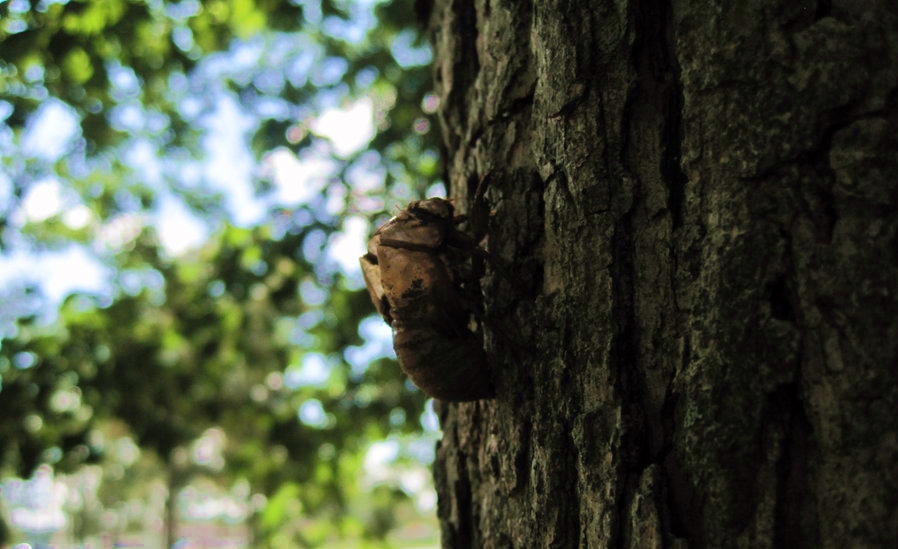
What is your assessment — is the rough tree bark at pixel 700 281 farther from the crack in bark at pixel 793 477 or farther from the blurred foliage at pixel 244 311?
the blurred foliage at pixel 244 311

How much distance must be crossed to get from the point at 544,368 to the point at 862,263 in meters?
0.58

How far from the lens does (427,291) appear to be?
1.91 meters

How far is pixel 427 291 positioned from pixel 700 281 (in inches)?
32.6

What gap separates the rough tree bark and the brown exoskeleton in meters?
0.17

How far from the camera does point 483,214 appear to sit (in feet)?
5.72

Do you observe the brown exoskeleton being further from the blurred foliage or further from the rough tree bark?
the blurred foliage

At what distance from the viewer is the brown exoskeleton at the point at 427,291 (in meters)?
1.74

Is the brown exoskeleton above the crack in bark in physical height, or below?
above

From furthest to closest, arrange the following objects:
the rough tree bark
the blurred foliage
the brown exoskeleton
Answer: the blurred foliage, the brown exoskeleton, the rough tree bark

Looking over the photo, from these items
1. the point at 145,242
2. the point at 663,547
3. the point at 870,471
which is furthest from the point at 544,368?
the point at 145,242

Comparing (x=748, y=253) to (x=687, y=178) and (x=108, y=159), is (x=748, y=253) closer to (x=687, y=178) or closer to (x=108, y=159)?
(x=687, y=178)

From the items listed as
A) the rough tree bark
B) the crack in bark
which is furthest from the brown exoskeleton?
the crack in bark

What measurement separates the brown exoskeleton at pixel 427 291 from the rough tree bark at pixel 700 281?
6.8 inches

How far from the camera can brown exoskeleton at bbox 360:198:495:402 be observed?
1.74 m
